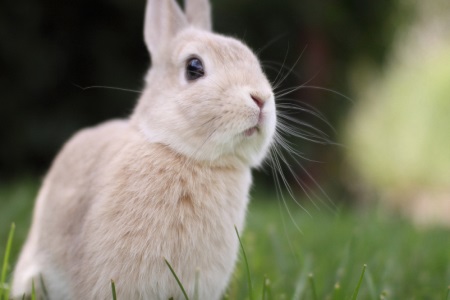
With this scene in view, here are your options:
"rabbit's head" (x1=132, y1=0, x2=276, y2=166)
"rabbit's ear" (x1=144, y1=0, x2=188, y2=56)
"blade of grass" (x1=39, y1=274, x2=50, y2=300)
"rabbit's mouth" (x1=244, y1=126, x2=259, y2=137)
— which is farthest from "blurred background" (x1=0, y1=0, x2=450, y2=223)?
"blade of grass" (x1=39, y1=274, x2=50, y2=300)

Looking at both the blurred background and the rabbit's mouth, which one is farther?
the blurred background

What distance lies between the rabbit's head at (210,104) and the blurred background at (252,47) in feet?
8.65

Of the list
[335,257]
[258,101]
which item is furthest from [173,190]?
[335,257]

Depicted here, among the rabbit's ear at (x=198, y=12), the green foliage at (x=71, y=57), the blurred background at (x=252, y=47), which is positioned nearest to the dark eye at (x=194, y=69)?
the rabbit's ear at (x=198, y=12)

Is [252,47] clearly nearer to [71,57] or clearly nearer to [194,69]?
[71,57]

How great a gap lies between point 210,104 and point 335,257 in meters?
1.49

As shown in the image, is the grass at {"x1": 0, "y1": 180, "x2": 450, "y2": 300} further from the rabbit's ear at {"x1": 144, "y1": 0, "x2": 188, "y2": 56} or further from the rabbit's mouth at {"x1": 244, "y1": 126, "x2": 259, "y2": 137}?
the rabbit's ear at {"x1": 144, "y1": 0, "x2": 188, "y2": 56}

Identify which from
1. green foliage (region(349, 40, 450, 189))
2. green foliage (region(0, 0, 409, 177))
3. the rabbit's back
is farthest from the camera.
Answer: green foliage (region(349, 40, 450, 189))

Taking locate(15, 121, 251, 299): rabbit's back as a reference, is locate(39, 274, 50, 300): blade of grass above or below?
below

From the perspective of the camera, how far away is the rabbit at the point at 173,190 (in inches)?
72.7

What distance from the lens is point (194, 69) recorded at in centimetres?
205

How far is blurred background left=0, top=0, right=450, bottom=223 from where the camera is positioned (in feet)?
18.6

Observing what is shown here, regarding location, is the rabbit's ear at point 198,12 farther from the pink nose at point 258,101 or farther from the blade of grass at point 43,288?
the blade of grass at point 43,288

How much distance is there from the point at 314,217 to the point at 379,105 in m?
4.29
